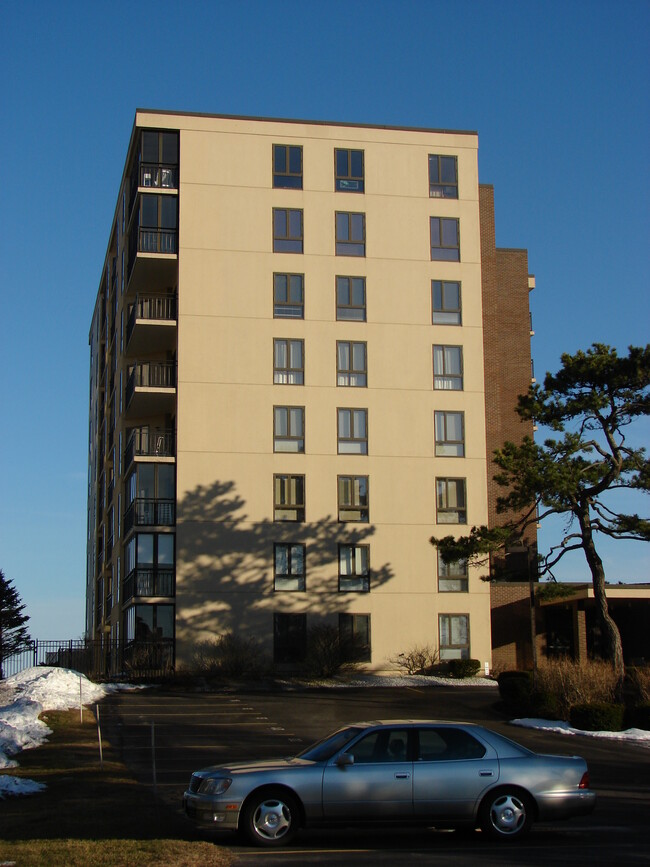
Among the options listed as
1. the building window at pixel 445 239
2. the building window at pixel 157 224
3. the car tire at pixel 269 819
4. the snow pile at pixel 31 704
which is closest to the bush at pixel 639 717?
the snow pile at pixel 31 704

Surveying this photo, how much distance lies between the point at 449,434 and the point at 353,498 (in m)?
4.95

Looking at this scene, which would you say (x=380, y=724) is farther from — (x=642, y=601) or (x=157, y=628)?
(x=642, y=601)

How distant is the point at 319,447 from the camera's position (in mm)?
45656

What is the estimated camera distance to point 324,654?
1686 inches

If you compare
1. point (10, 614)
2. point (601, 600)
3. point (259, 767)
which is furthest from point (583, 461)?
point (10, 614)

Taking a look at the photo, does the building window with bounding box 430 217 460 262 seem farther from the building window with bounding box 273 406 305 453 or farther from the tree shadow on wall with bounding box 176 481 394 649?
the tree shadow on wall with bounding box 176 481 394 649

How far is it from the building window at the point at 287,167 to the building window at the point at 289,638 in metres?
18.1

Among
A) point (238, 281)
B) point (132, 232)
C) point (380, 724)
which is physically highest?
point (132, 232)

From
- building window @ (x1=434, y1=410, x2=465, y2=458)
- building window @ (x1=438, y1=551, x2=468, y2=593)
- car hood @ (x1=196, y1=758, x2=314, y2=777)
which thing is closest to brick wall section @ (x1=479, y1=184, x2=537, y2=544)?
building window @ (x1=434, y1=410, x2=465, y2=458)

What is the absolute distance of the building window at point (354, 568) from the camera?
148ft

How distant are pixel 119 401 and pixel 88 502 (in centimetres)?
2281

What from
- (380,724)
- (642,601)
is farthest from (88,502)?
(380,724)

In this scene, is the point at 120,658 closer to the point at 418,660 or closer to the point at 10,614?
the point at 418,660

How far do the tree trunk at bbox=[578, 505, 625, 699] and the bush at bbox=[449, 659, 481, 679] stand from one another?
1249 cm
